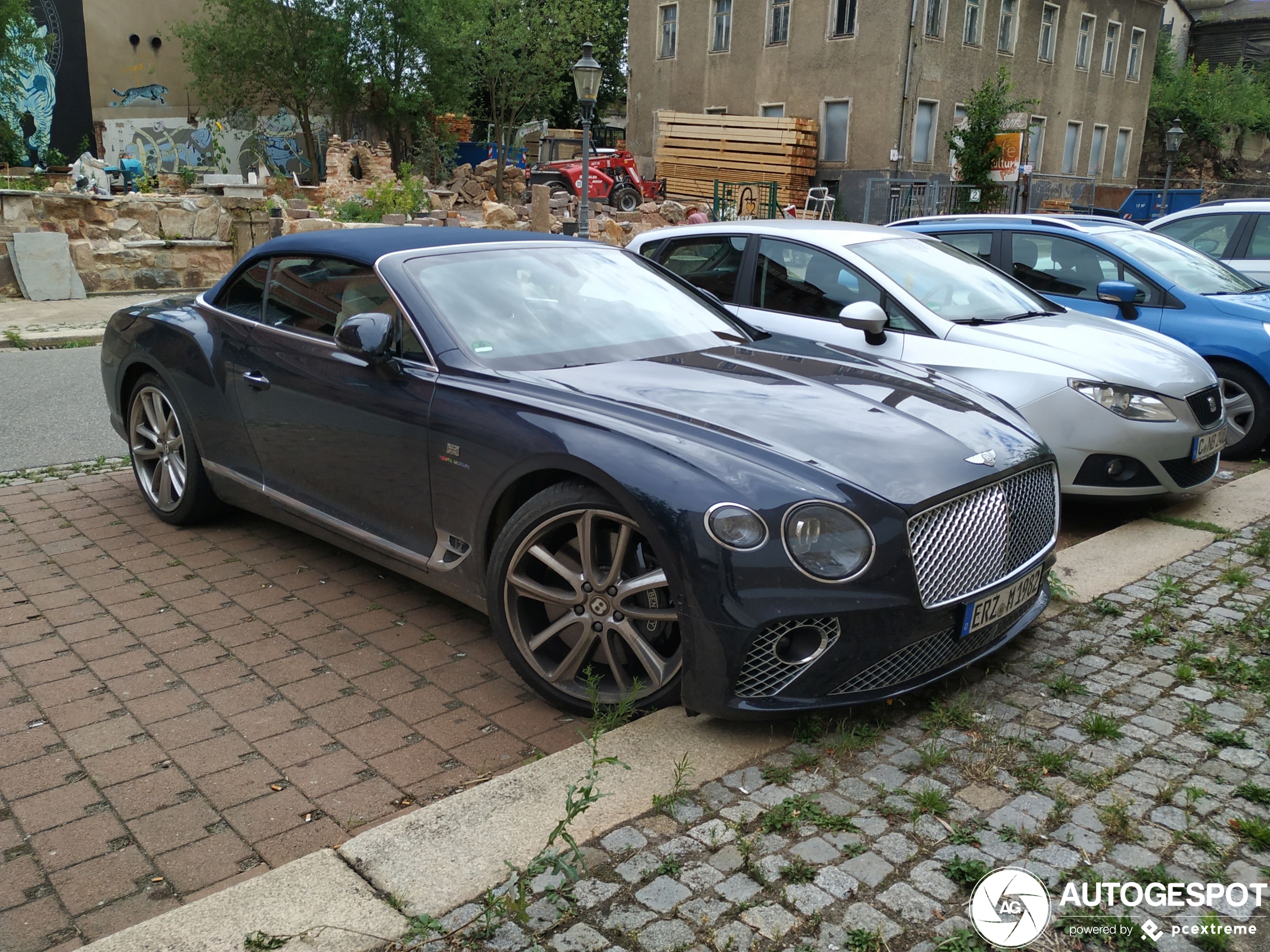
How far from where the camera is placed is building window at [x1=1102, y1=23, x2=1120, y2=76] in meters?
39.0

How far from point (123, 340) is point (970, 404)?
439cm

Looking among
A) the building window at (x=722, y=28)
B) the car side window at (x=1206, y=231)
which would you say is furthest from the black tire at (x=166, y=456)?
the building window at (x=722, y=28)

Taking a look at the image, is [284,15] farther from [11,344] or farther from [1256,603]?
[1256,603]

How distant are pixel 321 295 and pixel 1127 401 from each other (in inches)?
160

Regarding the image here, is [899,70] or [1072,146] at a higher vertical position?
[899,70]

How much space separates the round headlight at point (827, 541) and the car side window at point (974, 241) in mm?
5337

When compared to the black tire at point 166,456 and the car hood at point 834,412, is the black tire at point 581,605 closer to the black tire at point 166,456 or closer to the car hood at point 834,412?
the car hood at point 834,412

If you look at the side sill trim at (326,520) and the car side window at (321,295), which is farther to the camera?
the car side window at (321,295)

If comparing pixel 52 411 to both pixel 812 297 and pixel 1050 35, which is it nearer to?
pixel 812 297

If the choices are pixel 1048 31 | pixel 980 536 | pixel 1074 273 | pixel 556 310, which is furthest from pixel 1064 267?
pixel 1048 31

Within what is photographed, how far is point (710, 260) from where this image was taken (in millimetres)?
6867

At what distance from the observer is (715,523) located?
3049 millimetres

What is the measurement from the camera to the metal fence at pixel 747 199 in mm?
30719

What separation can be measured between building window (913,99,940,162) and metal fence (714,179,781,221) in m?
4.46
